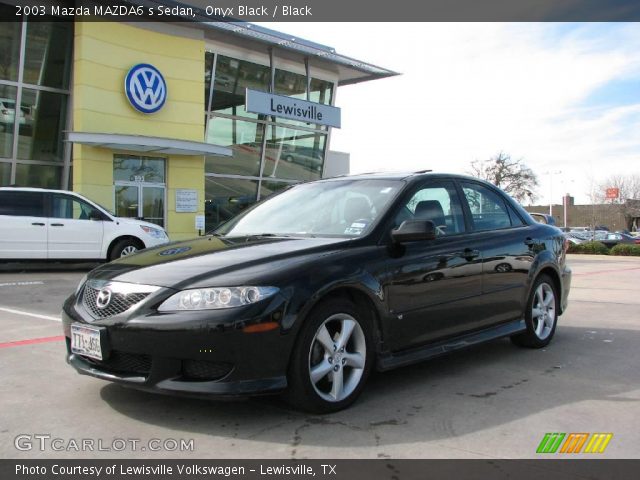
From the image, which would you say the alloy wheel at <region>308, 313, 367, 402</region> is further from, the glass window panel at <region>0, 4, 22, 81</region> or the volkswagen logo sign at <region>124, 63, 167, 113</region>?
the glass window panel at <region>0, 4, 22, 81</region>

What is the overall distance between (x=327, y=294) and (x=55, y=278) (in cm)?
971

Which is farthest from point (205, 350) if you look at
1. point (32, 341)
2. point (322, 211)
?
point (32, 341)

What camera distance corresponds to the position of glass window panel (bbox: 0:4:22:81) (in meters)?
17.7

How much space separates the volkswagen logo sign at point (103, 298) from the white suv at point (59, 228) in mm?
9553

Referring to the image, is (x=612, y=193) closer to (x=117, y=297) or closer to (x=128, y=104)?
(x=128, y=104)

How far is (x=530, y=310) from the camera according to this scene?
5828mm

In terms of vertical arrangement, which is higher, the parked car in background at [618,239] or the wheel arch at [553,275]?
the wheel arch at [553,275]

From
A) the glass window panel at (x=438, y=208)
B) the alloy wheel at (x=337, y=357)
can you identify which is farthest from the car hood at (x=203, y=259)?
the glass window panel at (x=438, y=208)

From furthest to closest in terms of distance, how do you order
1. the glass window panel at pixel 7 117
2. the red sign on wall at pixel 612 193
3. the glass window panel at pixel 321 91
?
1. the red sign on wall at pixel 612 193
2. the glass window panel at pixel 321 91
3. the glass window panel at pixel 7 117

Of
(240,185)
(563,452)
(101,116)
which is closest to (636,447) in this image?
A: (563,452)

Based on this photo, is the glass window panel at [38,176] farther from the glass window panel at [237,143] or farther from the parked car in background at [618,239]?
the parked car in background at [618,239]

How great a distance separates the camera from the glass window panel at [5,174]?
1829 cm

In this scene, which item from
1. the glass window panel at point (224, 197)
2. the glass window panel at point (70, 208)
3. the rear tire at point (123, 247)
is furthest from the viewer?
the glass window panel at point (224, 197)

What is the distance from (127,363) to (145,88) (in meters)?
16.5
